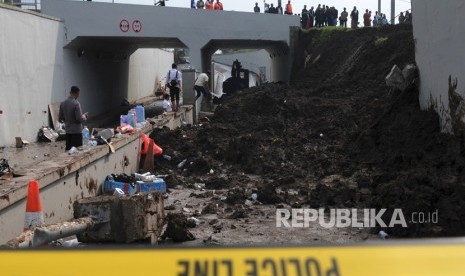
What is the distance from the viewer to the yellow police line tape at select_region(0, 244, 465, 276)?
1.74 m

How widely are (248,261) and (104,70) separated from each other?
28.6 m

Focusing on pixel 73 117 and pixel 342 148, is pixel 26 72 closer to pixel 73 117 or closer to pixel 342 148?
pixel 73 117

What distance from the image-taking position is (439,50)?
11.8 m

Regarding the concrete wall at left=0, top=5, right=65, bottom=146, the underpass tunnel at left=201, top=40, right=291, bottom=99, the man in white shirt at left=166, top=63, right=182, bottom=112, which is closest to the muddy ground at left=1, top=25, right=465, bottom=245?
the concrete wall at left=0, top=5, right=65, bottom=146

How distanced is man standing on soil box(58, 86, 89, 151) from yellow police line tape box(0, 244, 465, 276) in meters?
8.89

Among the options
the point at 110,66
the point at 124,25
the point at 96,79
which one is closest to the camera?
the point at 124,25

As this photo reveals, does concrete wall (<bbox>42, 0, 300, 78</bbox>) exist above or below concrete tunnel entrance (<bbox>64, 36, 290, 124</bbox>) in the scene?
above

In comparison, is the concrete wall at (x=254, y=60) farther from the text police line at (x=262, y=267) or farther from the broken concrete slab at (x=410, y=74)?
the text police line at (x=262, y=267)

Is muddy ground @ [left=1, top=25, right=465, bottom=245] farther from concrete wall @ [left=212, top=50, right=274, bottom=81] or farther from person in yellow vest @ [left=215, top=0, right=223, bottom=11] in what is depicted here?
concrete wall @ [left=212, top=50, right=274, bottom=81]

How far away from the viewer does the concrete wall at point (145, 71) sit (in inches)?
1497

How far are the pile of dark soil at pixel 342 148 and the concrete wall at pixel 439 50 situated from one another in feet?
1.56

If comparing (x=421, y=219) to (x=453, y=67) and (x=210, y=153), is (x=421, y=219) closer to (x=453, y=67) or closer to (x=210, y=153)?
(x=453, y=67)

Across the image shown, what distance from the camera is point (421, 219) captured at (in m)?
6.87

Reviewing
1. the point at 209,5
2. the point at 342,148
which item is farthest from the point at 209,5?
the point at 342,148
